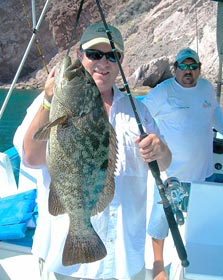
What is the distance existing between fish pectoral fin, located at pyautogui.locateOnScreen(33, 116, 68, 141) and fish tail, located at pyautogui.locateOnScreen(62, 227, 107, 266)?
18.5 inches

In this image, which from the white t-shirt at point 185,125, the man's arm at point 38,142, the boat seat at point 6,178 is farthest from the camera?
the boat seat at point 6,178

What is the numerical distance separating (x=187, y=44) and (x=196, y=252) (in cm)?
3701

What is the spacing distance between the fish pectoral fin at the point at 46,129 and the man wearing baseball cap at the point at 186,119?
88.2 inches

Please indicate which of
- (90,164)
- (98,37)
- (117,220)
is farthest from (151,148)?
(98,37)

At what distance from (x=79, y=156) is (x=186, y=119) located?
2201mm

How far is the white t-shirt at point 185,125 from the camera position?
3.88m

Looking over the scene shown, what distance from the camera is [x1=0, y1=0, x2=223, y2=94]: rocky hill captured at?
3409 centimetres

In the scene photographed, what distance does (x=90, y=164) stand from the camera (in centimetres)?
188

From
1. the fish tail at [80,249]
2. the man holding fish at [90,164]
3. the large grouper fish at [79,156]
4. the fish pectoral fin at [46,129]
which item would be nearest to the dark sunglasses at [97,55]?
the man holding fish at [90,164]

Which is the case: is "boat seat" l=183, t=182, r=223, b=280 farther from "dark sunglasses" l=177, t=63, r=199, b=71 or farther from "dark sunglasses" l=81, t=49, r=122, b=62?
"dark sunglasses" l=177, t=63, r=199, b=71

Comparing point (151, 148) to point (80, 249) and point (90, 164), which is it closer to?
point (90, 164)

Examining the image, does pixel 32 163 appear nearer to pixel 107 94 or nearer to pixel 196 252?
pixel 107 94

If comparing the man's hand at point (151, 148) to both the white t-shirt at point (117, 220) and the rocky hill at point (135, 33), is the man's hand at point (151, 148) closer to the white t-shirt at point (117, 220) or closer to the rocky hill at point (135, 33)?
the white t-shirt at point (117, 220)

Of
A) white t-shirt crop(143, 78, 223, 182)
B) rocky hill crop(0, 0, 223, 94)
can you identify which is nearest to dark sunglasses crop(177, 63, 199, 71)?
white t-shirt crop(143, 78, 223, 182)
